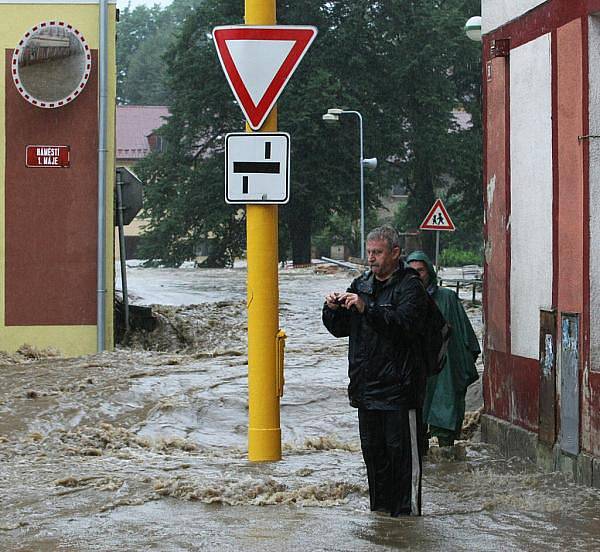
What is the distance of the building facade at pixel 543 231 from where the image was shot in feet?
29.1

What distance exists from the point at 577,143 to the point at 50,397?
6489 mm

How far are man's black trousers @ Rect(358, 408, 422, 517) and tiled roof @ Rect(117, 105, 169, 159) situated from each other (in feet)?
291

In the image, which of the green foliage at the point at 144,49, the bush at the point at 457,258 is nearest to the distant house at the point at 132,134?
the green foliage at the point at 144,49

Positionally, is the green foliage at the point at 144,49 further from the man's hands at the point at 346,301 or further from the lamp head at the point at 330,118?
the man's hands at the point at 346,301

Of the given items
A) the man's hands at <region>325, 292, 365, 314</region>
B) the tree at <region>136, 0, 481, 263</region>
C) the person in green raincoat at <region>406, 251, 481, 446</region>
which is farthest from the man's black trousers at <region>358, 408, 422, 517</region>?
the tree at <region>136, 0, 481, 263</region>

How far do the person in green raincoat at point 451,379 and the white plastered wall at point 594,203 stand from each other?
171cm

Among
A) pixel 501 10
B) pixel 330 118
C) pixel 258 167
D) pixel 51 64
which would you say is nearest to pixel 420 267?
pixel 258 167

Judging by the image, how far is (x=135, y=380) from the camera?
47.5ft

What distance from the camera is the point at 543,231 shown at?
9812 mm

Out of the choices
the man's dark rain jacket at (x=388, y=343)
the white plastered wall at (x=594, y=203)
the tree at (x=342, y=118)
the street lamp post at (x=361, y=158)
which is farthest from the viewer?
the tree at (x=342, y=118)

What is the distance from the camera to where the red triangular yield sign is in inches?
368

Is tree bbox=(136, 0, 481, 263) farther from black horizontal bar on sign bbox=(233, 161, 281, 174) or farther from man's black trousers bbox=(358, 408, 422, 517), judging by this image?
man's black trousers bbox=(358, 408, 422, 517)

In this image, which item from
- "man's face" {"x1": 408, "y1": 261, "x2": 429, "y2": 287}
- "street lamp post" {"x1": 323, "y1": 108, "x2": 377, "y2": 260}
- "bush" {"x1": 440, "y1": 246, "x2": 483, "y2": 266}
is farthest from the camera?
"bush" {"x1": 440, "y1": 246, "x2": 483, "y2": 266}

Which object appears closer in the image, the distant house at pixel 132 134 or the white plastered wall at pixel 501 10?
the white plastered wall at pixel 501 10
